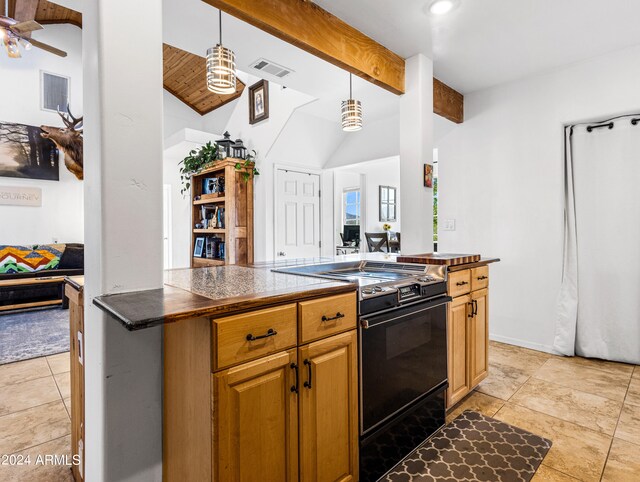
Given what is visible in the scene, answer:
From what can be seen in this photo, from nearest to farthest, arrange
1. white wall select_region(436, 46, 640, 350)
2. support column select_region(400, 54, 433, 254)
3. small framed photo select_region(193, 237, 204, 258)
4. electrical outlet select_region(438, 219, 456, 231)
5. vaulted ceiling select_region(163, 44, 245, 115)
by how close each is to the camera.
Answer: support column select_region(400, 54, 433, 254) < white wall select_region(436, 46, 640, 350) < electrical outlet select_region(438, 219, 456, 231) < vaulted ceiling select_region(163, 44, 245, 115) < small framed photo select_region(193, 237, 204, 258)

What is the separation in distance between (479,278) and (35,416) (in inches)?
125

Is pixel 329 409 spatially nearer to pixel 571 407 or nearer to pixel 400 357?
pixel 400 357

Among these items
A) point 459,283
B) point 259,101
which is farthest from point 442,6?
point 259,101

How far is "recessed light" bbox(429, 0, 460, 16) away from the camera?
2193 millimetres

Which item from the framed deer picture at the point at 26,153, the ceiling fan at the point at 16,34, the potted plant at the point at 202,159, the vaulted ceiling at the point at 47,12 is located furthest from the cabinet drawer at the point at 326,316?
the framed deer picture at the point at 26,153

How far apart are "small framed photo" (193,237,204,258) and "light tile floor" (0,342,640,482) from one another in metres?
2.66

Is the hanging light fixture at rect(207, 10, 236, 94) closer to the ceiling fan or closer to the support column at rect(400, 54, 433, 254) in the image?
the support column at rect(400, 54, 433, 254)

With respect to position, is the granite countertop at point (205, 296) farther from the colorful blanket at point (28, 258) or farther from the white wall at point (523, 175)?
the colorful blanket at point (28, 258)

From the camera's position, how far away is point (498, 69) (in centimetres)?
324

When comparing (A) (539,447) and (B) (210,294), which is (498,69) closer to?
(A) (539,447)

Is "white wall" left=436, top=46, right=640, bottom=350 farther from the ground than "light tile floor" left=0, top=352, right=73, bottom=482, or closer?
farther from the ground

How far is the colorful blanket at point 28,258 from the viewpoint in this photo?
5.44 metres

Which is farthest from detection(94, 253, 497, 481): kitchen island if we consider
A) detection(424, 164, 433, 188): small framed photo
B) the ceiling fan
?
the ceiling fan

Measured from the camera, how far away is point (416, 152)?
2879 mm
